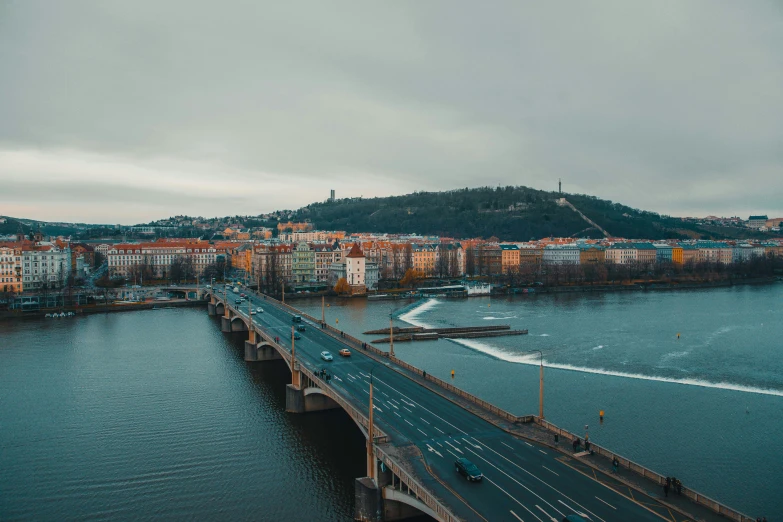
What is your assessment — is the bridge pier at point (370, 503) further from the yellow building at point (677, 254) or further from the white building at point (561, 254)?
the yellow building at point (677, 254)

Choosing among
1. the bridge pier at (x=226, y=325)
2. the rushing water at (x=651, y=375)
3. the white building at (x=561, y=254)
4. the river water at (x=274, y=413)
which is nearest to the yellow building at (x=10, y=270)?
the river water at (x=274, y=413)

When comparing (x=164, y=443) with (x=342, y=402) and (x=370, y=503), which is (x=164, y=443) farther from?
(x=370, y=503)

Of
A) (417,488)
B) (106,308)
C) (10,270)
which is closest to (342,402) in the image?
(417,488)

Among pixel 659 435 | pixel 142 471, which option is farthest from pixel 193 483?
pixel 659 435

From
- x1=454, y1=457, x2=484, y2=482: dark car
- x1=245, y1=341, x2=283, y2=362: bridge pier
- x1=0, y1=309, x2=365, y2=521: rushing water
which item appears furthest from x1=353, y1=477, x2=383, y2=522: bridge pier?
x1=245, y1=341, x2=283, y2=362: bridge pier

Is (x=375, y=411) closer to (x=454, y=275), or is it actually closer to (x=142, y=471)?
(x=142, y=471)

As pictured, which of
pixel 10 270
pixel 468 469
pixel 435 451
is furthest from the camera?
pixel 10 270
